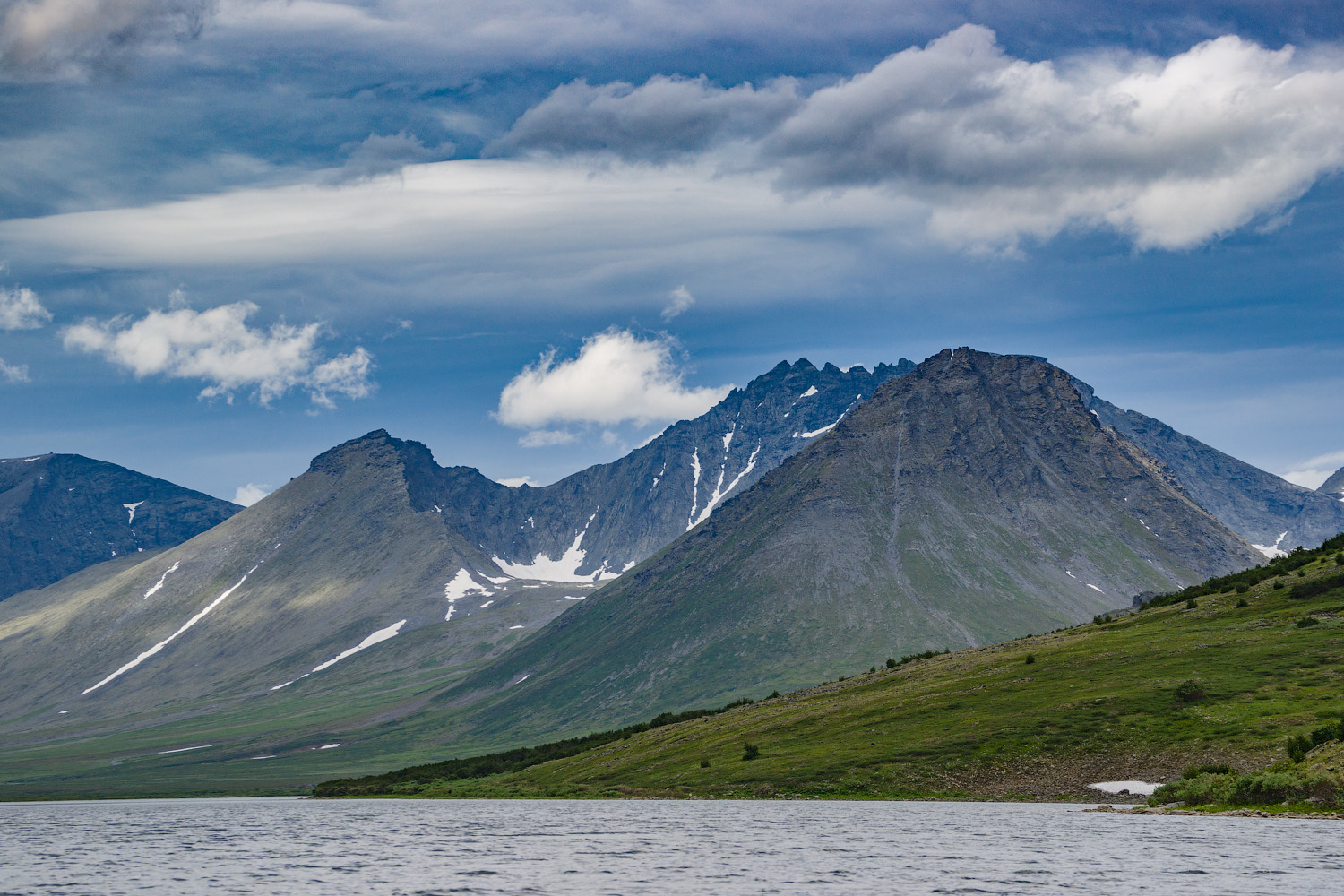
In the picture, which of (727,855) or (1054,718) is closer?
(727,855)

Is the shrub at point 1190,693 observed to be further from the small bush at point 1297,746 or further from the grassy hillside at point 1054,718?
the small bush at point 1297,746

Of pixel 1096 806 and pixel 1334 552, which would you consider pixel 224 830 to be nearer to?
pixel 1096 806

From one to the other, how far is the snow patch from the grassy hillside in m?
1.01

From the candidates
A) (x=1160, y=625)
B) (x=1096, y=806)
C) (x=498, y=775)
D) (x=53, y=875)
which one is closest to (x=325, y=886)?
(x=53, y=875)

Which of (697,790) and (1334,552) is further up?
(1334,552)

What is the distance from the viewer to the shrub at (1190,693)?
349 feet

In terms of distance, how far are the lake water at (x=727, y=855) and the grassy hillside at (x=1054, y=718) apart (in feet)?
23.7

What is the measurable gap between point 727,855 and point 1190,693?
191ft

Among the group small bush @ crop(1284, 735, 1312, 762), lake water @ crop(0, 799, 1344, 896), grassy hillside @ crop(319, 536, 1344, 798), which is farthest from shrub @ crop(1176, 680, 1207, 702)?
lake water @ crop(0, 799, 1344, 896)

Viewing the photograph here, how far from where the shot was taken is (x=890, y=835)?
7988cm

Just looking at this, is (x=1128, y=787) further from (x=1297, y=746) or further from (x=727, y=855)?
(x=727, y=855)

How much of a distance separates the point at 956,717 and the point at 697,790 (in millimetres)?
30655

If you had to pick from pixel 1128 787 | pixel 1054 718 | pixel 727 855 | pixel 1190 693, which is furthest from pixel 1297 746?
pixel 727 855

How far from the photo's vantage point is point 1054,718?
112 meters
